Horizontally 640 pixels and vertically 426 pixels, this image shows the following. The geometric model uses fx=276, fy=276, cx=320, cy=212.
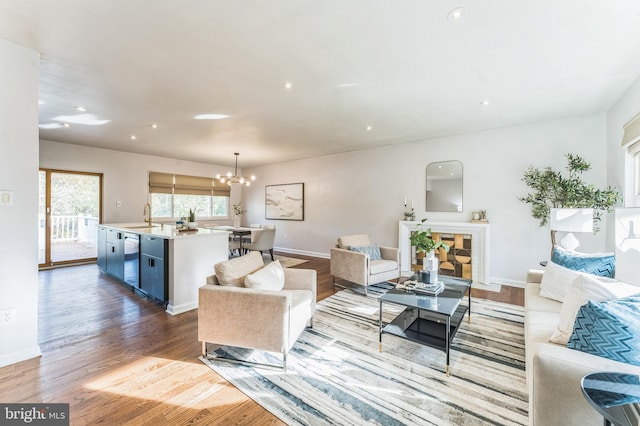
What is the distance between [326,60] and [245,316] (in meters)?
2.28

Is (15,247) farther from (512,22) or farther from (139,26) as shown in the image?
(512,22)

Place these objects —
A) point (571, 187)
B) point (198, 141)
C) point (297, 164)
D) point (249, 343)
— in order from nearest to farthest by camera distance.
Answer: point (249, 343) → point (571, 187) → point (198, 141) → point (297, 164)

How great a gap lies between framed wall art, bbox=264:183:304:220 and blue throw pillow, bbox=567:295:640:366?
246 inches

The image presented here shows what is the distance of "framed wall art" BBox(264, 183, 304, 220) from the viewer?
24.1 feet

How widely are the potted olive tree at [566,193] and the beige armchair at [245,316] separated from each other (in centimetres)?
393

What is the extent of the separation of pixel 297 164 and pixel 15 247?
18.6 ft

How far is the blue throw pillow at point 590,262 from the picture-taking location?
235 cm

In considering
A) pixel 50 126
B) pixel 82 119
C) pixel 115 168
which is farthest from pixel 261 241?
pixel 50 126

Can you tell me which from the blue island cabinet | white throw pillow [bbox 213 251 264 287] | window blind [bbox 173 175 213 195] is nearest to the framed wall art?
window blind [bbox 173 175 213 195]

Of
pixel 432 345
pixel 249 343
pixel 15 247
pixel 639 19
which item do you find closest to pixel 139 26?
pixel 15 247

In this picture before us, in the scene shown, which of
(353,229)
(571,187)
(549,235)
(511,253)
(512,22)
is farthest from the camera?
(353,229)

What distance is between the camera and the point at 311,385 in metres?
1.95

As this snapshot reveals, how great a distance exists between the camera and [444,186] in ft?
16.5

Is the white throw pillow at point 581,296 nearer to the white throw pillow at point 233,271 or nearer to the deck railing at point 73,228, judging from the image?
the white throw pillow at point 233,271
